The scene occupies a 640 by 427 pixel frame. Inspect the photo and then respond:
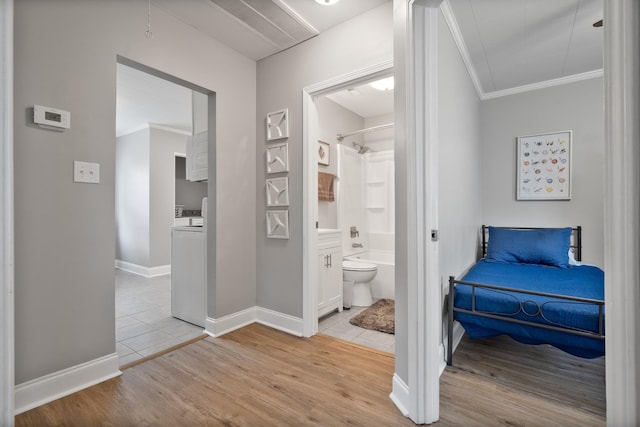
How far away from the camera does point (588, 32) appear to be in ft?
7.82

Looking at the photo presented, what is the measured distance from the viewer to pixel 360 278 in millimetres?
3238

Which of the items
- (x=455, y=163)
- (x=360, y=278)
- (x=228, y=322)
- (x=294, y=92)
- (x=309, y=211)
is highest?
(x=294, y=92)

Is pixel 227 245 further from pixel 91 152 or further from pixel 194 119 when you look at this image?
pixel 194 119

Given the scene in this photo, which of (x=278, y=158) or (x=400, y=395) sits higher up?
(x=278, y=158)

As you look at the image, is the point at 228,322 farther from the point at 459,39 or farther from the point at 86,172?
the point at 459,39

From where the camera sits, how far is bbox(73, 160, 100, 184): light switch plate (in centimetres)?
175

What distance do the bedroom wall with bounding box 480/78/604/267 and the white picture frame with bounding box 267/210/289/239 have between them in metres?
2.58

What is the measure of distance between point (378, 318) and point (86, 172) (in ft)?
8.70

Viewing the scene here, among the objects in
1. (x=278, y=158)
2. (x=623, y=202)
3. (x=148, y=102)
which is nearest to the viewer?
(x=623, y=202)

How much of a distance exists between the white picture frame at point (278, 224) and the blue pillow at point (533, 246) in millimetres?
2185

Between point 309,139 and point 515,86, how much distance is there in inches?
105

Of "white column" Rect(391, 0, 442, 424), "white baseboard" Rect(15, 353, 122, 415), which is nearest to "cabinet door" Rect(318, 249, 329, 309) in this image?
"white column" Rect(391, 0, 442, 424)

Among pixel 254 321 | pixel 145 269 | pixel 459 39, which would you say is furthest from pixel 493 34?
pixel 145 269

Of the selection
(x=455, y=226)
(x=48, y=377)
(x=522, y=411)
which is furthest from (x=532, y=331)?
(x=48, y=377)
